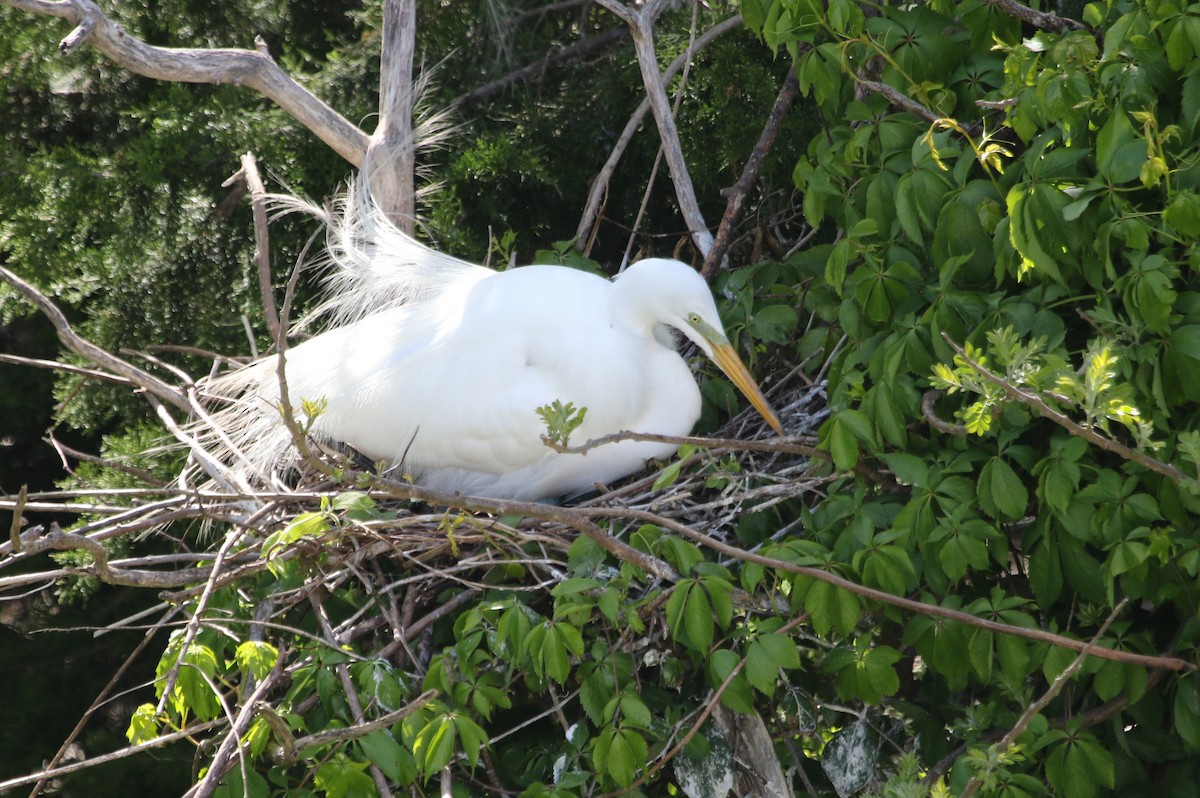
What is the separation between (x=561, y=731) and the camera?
233 centimetres

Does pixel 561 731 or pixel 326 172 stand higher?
pixel 326 172

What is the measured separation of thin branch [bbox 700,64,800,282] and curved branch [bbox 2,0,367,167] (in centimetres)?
90

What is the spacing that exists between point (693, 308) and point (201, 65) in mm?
1259

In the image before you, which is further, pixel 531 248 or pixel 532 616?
pixel 531 248

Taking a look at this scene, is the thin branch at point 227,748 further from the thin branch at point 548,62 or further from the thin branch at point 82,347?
the thin branch at point 548,62

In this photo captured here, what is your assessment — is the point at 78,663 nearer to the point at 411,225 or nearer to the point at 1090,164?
the point at 411,225

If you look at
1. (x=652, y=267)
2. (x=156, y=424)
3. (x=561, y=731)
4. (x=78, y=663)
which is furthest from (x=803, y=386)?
(x=78, y=663)

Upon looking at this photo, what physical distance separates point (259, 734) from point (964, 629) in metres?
1.07

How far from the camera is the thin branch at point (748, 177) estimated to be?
2816 mm

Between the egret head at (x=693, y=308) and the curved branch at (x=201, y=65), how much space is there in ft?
2.85

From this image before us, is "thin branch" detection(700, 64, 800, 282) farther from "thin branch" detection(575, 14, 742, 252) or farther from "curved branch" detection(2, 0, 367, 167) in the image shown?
"curved branch" detection(2, 0, 367, 167)

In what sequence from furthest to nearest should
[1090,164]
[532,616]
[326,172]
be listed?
1. [326,172]
2. [532,616]
3. [1090,164]

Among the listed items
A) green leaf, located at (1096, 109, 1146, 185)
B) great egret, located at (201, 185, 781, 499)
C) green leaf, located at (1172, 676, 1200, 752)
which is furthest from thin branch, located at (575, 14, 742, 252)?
green leaf, located at (1172, 676, 1200, 752)

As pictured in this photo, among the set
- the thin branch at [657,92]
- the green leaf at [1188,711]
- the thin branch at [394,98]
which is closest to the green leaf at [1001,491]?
the green leaf at [1188,711]
